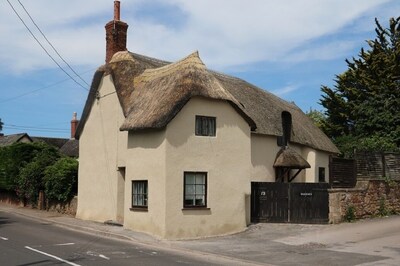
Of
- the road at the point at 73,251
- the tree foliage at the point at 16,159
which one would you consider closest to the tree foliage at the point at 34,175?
the tree foliage at the point at 16,159

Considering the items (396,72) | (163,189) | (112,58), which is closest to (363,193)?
(163,189)

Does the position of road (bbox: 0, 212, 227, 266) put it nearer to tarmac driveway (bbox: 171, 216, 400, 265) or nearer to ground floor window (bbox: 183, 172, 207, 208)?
tarmac driveway (bbox: 171, 216, 400, 265)

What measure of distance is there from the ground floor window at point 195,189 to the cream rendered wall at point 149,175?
1.03 metres

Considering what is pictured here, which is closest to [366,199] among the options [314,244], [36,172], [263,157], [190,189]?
[263,157]

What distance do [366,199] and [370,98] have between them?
712 inches

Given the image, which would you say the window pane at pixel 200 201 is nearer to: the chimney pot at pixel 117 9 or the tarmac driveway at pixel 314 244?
the tarmac driveway at pixel 314 244

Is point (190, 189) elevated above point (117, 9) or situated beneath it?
situated beneath

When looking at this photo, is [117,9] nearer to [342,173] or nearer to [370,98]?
[342,173]

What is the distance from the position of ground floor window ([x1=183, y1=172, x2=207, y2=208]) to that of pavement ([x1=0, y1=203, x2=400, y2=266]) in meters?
Answer: 1.46

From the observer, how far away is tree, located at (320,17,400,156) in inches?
1390

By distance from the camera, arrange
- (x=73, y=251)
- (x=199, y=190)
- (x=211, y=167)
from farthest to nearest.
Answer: (x=211, y=167) → (x=199, y=190) → (x=73, y=251)

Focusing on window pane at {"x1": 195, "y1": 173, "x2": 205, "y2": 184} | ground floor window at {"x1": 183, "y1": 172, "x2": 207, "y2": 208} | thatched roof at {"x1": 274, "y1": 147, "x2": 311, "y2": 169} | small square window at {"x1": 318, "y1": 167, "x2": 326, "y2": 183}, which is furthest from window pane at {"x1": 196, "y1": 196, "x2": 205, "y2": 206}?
small square window at {"x1": 318, "y1": 167, "x2": 326, "y2": 183}

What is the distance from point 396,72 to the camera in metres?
37.3

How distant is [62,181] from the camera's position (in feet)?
87.8
